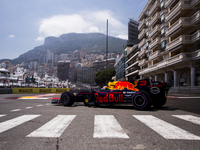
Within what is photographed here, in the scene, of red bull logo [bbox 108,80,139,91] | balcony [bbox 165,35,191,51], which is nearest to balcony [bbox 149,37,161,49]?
balcony [bbox 165,35,191,51]

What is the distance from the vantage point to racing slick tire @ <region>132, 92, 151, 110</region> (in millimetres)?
6727

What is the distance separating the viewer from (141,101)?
6957 mm

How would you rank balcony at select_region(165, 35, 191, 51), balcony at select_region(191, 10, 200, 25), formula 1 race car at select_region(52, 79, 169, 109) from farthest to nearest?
balcony at select_region(165, 35, 191, 51) → balcony at select_region(191, 10, 200, 25) → formula 1 race car at select_region(52, 79, 169, 109)

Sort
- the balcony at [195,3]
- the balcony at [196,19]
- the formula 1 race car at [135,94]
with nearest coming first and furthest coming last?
the formula 1 race car at [135,94], the balcony at [196,19], the balcony at [195,3]

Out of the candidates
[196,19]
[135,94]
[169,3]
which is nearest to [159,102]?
[135,94]

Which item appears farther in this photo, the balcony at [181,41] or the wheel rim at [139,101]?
the balcony at [181,41]

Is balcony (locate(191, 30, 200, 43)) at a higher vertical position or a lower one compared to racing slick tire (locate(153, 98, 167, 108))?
higher

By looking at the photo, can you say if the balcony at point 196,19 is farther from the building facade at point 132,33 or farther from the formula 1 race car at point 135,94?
the building facade at point 132,33

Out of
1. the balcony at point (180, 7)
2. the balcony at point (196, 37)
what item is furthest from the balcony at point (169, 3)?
the balcony at point (196, 37)

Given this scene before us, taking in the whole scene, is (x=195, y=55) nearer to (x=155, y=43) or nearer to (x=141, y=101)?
(x=155, y=43)

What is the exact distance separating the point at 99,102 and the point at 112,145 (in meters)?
5.15

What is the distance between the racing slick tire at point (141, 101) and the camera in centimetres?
673

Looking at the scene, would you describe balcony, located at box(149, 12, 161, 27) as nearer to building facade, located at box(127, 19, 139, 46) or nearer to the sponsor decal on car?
the sponsor decal on car

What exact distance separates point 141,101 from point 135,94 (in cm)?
40
